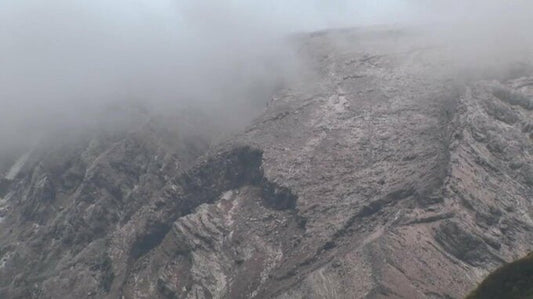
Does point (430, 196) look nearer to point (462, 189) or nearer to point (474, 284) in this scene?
point (462, 189)

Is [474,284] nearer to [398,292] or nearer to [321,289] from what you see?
[398,292]

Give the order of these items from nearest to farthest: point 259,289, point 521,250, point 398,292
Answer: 1. point 398,292
2. point 521,250
3. point 259,289

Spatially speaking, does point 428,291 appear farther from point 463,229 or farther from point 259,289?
point 259,289

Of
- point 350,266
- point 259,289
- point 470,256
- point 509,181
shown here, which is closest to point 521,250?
point 470,256

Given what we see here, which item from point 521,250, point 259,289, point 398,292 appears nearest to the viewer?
point 398,292

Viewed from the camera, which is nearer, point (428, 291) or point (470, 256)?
point (428, 291)

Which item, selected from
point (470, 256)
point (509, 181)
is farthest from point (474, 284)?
point (509, 181)

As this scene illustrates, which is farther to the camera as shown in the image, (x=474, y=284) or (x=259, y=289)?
(x=259, y=289)

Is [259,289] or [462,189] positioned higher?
[462,189]
